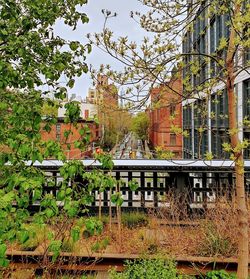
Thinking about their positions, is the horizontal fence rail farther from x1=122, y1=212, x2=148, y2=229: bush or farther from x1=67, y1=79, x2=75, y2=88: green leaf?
x1=67, y1=79, x2=75, y2=88: green leaf

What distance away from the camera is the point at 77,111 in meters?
2.32

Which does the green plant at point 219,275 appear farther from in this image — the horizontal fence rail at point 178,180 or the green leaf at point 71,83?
the green leaf at point 71,83

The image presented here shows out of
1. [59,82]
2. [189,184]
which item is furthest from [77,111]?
[189,184]

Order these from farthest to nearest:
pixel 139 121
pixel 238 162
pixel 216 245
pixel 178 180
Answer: pixel 139 121 < pixel 178 180 < pixel 216 245 < pixel 238 162

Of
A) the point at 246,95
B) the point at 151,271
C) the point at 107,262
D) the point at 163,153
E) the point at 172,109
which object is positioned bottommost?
the point at 107,262

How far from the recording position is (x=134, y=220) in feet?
19.8

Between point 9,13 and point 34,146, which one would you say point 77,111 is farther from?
point 9,13

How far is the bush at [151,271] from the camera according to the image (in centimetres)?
409

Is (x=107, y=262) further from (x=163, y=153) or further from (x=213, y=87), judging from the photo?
(x=213, y=87)

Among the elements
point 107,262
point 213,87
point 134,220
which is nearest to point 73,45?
point 213,87

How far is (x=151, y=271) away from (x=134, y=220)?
6.26ft

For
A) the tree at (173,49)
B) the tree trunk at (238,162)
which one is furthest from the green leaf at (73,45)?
the tree trunk at (238,162)

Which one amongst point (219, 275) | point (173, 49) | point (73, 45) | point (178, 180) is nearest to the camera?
point (73, 45)

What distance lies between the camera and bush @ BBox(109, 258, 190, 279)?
4.09 meters
